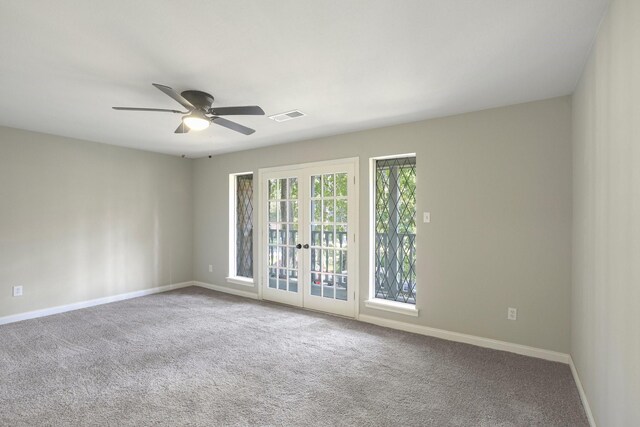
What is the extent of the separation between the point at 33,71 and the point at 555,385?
15.2 ft

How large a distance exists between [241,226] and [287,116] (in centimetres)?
282

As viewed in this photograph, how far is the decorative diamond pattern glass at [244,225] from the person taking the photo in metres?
5.73

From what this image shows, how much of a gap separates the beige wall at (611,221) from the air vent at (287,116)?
2389mm

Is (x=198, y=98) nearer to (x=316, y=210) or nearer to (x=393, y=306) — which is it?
(x=316, y=210)

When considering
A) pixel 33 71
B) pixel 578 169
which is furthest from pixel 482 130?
pixel 33 71

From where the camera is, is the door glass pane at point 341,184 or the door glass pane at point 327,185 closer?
the door glass pane at point 341,184

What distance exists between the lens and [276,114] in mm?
3461

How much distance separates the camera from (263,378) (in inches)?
105

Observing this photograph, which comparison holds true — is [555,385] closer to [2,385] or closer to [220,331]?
[220,331]

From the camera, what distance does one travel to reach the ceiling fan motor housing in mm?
2719

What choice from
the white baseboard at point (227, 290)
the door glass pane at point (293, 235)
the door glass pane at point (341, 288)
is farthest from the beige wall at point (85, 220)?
the door glass pane at point (341, 288)

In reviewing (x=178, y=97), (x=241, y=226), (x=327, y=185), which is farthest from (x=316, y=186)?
(x=178, y=97)

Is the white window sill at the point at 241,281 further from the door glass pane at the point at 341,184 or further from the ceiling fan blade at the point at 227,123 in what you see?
the ceiling fan blade at the point at 227,123

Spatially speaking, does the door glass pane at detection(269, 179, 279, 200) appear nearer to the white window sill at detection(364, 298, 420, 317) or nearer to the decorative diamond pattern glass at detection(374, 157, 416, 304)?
the decorative diamond pattern glass at detection(374, 157, 416, 304)
